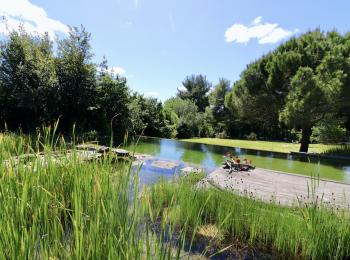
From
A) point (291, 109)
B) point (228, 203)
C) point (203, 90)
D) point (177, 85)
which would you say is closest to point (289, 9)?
point (291, 109)

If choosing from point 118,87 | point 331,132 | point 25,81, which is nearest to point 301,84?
point 331,132

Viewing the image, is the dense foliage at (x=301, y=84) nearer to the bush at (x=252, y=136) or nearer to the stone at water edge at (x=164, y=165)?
the stone at water edge at (x=164, y=165)

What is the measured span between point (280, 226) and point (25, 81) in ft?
41.9

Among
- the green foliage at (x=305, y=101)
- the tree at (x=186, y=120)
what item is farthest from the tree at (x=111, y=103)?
the tree at (x=186, y=120)

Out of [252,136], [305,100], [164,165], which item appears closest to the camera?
[164,165]

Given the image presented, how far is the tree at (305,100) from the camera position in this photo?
1080 centimetres

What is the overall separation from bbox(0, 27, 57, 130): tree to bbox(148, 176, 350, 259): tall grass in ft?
35.2

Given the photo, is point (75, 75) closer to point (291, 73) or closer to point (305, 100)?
point (291, 73)

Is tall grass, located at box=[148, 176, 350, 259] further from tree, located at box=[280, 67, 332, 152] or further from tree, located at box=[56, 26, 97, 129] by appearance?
tree, located at box=[56, 26, 97, 129]

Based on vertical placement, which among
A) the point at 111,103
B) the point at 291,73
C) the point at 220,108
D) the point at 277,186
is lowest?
the point at 277,186

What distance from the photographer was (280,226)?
2975mm

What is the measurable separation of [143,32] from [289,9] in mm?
6806

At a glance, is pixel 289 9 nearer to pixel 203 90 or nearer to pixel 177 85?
pixel 203 90

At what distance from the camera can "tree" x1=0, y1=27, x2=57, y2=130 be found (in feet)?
38.3
